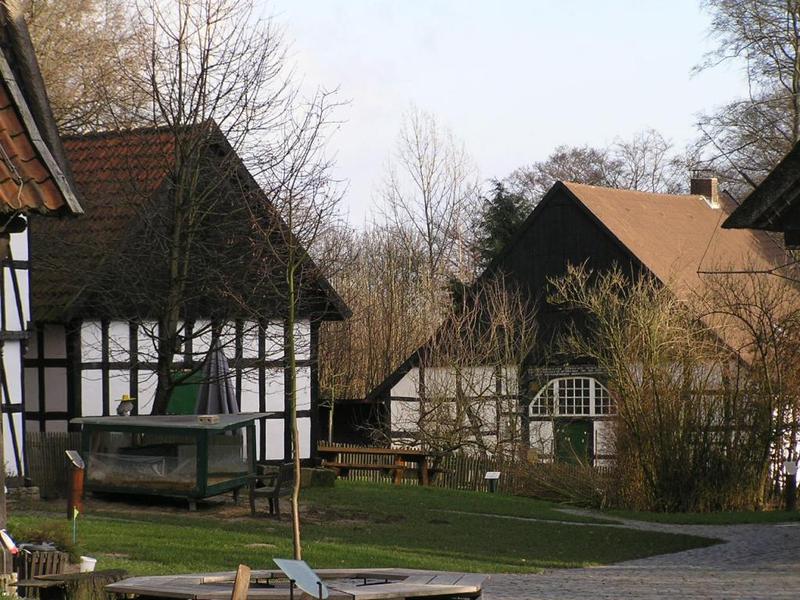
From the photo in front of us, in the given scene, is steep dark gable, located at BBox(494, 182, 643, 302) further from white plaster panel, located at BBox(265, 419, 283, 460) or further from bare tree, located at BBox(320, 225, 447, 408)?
white plaster panel, located at BBox(265, 419, 283, 460)

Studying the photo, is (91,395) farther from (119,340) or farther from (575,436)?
(575,436)

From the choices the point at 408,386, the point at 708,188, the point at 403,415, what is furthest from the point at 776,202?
the point at 708,188

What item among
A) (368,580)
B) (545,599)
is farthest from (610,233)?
(368,580)

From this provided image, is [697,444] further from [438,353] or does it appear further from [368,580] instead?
[368,580]

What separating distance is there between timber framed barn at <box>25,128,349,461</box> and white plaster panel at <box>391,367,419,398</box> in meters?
12.1

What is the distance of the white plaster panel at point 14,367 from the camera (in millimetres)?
22531

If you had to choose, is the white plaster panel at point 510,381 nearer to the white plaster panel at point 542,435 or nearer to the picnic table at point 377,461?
the white plaster panel at point 542,435

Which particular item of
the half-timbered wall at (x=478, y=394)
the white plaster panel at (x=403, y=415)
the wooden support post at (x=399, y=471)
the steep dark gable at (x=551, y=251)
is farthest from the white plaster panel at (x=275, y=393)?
the steep dark gable at (x=551, y=251)

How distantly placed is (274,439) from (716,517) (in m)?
9.00

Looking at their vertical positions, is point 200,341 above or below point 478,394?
above

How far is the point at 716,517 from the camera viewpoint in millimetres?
25516

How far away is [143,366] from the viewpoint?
25.9m

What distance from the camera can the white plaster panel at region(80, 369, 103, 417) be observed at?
2600 cm

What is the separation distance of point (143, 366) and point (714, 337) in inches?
415
